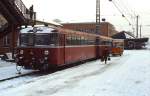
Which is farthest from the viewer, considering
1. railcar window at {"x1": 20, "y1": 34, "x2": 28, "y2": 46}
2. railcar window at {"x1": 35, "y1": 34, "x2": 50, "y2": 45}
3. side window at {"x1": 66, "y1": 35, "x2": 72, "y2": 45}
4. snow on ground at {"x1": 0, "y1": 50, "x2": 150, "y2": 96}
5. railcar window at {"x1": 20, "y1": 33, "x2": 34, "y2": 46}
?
side window at {"x1": 66, "y1": 35, "x2": 72, "y2": 45}

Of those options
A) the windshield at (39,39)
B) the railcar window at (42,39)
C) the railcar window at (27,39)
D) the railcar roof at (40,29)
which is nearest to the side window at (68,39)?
the windshield at (39,39)

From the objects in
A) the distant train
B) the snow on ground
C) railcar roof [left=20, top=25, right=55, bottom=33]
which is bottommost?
the snow on ground

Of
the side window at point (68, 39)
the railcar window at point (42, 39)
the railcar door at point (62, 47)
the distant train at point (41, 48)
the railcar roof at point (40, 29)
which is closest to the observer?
the distant train at point (41, 48)

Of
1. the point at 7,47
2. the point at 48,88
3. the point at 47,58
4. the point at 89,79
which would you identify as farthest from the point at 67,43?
the point at 7,47

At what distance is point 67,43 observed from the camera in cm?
2867

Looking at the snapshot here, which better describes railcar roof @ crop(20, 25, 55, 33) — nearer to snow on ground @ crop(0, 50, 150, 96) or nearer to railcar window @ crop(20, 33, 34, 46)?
railcar window @ crop(20, 33, 34, 46)

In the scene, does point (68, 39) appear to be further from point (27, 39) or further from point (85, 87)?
point (85, 87)

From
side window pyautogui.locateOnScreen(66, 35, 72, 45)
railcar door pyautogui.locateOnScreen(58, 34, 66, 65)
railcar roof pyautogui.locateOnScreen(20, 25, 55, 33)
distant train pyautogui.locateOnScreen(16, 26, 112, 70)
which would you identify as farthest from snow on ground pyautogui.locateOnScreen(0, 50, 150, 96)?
side window pyautogui.locateOnScreen(66, 35, 72, 45)

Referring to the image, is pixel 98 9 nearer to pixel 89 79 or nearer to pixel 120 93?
pixel 89 79

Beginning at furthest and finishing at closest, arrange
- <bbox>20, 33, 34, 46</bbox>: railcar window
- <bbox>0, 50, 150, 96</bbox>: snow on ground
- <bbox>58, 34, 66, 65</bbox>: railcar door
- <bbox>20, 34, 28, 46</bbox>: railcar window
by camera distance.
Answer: <bbox>58, 34, 66, 65</bbox>: railcar door → <bbox>20, 34, 28, 46</bbox>: railcar window → <bbox>20, 33, 34, 46</bbox>: railcar window → <bbox>0, 50, 150, 96</bbox>: snow on ground

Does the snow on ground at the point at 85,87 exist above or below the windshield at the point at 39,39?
below

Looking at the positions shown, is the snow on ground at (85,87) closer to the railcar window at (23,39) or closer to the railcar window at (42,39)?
the railcar window at (42,39)

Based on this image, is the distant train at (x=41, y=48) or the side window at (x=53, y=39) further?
the side window at (x=53, y=39)

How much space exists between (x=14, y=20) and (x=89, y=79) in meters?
16.7
